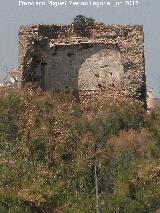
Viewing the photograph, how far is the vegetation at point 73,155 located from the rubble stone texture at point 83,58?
1363mm

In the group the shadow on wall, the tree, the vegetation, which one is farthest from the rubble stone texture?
the vegetation

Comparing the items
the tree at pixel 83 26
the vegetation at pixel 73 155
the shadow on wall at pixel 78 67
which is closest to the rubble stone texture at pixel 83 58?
the shadow on wall at pixel 78 67

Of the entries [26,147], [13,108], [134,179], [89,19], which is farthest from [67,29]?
[134,179]

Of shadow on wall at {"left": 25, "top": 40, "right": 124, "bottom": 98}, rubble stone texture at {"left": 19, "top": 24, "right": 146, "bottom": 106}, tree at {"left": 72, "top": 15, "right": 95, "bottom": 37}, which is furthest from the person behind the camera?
tree at {"left": 72, "top": 15, "right": 95, "bottom": 37}

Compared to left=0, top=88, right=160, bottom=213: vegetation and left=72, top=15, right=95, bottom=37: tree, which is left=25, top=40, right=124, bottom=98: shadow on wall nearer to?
left=72, top=15, right=95, bottom=37: tree

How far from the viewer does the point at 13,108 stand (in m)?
17.8

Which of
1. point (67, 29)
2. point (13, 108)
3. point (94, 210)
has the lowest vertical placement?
point (94, 210)

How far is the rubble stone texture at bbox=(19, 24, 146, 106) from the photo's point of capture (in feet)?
66.1

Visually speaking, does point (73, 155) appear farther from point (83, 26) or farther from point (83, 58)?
point (83, 26)

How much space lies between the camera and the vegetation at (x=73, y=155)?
14125 millimetres

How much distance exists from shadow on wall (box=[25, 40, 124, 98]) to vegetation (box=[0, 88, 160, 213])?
1.55 meters

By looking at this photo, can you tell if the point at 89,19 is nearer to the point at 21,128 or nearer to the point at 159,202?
the point at 21,128

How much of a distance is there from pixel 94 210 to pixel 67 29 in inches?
345

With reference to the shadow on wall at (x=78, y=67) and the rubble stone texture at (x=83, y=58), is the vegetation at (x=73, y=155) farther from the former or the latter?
the shadow on wall at (x=78, y=67)
